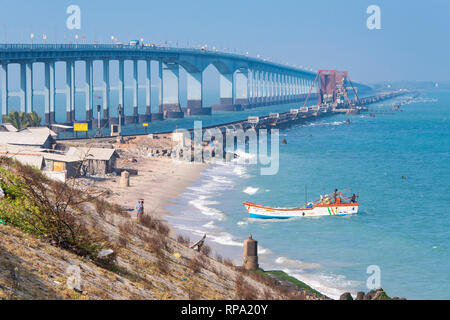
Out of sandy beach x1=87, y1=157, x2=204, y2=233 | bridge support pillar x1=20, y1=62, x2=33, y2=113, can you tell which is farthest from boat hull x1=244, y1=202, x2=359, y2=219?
bridge support pillar x1=20, y1=62, x2=33, y2=113

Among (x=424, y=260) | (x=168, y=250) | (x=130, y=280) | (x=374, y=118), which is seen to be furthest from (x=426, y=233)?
(x=374, y=118)

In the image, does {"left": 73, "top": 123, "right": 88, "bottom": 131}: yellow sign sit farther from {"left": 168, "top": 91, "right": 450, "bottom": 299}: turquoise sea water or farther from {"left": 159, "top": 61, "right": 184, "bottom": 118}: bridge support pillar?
{"left": 159, "top": 61, "right": 184, "bottom": 118}: bridge support pillar

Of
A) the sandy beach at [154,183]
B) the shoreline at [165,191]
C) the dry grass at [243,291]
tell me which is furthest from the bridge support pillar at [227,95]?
the dry grass at [243,291]

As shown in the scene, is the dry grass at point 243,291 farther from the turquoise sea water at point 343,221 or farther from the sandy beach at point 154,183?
the sandy beach at point 154,183
